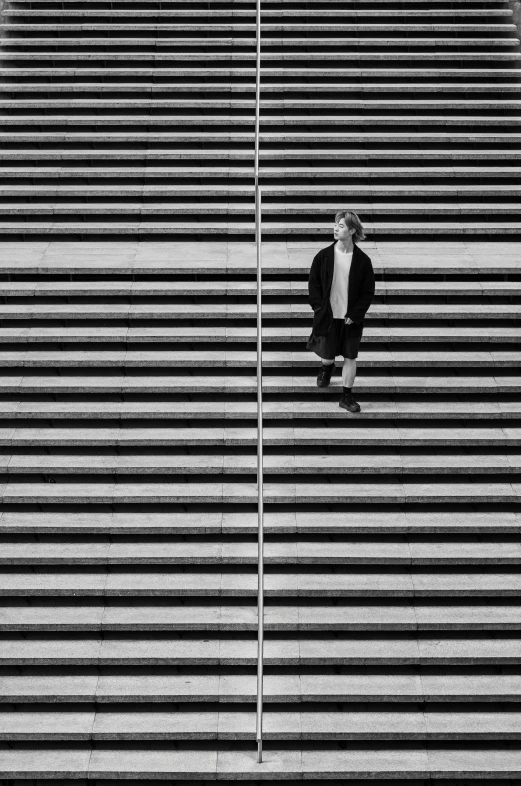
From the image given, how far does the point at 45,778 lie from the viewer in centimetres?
640

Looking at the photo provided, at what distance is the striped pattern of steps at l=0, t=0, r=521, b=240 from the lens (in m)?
9.08

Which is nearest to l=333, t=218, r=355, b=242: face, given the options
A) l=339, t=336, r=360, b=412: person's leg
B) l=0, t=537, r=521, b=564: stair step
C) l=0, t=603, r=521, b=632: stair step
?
l=339, t=336, r=360, b=412: person's leg

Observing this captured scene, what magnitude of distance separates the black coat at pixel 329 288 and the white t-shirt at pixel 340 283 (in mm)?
50

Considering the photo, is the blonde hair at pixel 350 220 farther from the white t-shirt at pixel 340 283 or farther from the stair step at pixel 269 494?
the stair step at pixel 269 494

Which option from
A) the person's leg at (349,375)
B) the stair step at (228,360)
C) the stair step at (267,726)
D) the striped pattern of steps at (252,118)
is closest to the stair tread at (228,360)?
the stair step at (228,360)

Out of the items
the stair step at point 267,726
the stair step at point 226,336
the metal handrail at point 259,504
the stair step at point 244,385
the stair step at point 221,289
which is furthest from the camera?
the stair step at point 221,289

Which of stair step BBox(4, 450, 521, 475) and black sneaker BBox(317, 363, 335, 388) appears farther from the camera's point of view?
black sneaker BBox(317, 363, 335, 388)

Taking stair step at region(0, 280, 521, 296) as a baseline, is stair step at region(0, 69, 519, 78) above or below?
above

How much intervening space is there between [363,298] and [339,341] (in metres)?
0.35

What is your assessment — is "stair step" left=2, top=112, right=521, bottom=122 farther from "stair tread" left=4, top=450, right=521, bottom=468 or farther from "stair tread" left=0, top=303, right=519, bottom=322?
"stair tread" left=4, top=450, right=521, bottom=468

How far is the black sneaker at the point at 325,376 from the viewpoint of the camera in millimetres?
7727

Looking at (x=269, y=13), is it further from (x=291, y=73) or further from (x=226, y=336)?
(x=226, y=336)

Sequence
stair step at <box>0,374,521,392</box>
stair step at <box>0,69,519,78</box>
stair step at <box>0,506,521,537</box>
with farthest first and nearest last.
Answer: stair step at <box>0,69,519,78</box>, stair step at <box>0,374,521,392</box>, stair step at <box>0,506,521,537</box>

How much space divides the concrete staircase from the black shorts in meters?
0.43
